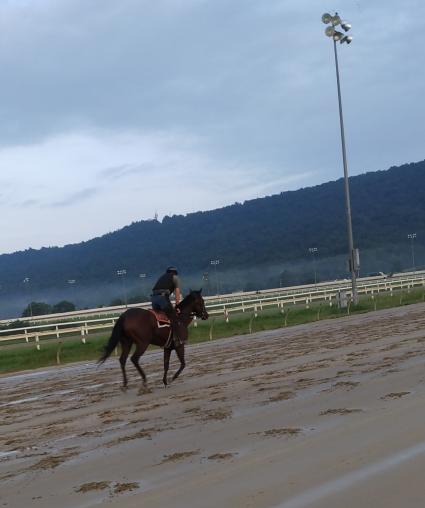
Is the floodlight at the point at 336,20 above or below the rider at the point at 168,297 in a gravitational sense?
above

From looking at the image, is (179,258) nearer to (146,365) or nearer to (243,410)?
(146,365)

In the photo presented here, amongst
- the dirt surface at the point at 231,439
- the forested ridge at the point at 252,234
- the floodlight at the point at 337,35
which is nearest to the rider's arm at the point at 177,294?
the dirt surface at the point at 231,439

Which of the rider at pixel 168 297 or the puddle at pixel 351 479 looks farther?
the rider at pixel 168 297

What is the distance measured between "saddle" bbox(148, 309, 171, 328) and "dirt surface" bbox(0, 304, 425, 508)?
3.57 ft

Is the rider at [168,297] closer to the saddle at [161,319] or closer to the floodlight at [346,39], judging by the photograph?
the saddle at [161,319]

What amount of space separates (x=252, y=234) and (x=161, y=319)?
458 feet

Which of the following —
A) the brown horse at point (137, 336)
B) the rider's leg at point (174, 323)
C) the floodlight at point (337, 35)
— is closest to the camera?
the brown horse at point (137, 336)

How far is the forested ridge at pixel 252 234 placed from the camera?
13662 cm

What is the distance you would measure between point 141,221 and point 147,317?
590 ft

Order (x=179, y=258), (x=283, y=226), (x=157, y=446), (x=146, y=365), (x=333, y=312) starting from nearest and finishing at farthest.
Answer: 1. (x=157, y=446)
2. (x=146, y=365)
3. (x=333, y=312)
4. (x=179, y=258)
5. (x=283, y=226)

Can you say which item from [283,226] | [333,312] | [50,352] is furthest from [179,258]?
[50,352]

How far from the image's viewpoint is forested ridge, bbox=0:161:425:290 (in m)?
137

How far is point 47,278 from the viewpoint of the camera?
150 m

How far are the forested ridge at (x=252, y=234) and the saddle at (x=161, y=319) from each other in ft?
384
